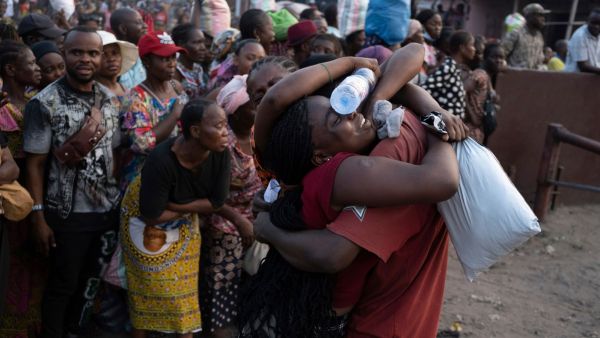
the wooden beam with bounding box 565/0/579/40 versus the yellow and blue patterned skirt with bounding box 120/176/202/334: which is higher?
the yellow and blue patterned skirt with bounding box 120/176/202/334

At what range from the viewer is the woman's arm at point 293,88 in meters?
1.63

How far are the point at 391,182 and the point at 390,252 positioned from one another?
0.66ft

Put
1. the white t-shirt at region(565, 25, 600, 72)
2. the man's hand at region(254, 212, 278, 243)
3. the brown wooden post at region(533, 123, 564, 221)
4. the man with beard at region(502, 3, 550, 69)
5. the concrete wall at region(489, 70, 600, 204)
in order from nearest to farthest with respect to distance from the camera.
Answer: the man's hand at region(254, 212, 278, 243), the brown wooden post at region(533, 123, 564, 221), the concrete wall at region(489, 70, 600, 204), the white t-shirt at region(565, 25, 600, 72), the man with beard at region(502, 3, 550, 69)

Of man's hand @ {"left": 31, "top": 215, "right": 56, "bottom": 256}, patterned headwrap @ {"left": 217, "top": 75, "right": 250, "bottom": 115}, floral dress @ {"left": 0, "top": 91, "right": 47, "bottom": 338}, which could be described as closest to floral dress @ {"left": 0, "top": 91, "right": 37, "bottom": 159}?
floral dress @ {"left": 0, "top": 91, "right": 47, "bottom": 338}

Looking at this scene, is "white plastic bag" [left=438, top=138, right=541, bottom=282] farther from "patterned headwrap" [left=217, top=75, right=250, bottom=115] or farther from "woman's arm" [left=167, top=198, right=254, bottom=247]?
"patterned headwrap" [left=217, top=75, right=250, bottom=115]

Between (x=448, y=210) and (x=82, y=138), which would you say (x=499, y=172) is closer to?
(x=448, y=210)

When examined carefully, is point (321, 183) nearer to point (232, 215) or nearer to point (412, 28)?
point (232, 215)

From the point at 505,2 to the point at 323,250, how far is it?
18.0m

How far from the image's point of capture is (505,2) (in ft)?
57.5

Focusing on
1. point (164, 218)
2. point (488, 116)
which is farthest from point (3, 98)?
point (488, 116)

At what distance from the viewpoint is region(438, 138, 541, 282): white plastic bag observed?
1549 mm

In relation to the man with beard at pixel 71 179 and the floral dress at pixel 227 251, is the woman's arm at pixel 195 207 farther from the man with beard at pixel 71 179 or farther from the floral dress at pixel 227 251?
the man with beard at pixel 71 179

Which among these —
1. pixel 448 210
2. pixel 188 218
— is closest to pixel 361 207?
pixel 448 210

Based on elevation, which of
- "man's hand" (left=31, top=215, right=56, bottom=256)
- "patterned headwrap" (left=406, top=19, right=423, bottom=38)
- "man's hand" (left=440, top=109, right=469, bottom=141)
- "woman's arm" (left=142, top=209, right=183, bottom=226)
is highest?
"man's hand" (left=440, top=109, right=469, bottom=141)
